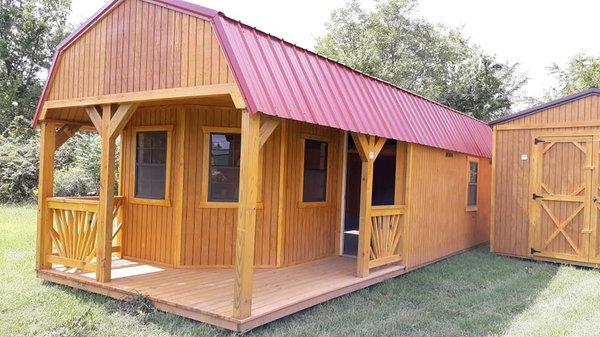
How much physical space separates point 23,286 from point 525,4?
1221 inches

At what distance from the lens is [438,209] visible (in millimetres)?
8109

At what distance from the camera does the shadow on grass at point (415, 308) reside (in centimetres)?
434

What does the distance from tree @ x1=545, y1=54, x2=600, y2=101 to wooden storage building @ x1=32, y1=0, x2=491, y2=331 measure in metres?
20.5

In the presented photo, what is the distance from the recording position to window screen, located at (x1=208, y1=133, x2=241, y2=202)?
20.2 ft

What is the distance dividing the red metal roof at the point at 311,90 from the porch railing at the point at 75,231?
2033 mm

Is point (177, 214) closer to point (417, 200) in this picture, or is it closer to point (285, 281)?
point (285, 281)

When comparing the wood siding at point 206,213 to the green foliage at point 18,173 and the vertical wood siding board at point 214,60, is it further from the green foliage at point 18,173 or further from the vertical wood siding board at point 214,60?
the green foliage at point 18,173

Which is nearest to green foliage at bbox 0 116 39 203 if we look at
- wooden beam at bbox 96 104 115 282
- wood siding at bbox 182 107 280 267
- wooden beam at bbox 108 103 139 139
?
wood siding at bbox 182 107 280 267

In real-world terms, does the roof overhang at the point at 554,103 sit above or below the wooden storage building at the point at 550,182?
above

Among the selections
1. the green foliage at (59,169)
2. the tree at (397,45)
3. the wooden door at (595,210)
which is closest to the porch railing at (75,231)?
the wooden door at (595,210)

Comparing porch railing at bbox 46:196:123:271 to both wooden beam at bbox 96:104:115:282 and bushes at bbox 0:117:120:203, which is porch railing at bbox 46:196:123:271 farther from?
bushes at bbox 0:117:120:203

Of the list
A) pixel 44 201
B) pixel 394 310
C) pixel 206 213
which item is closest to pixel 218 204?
pixel 206 213

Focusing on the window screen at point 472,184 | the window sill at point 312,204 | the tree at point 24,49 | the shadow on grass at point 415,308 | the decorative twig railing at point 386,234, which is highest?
the tree at point 24,49

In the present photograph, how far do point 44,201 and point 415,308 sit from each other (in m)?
4.70
